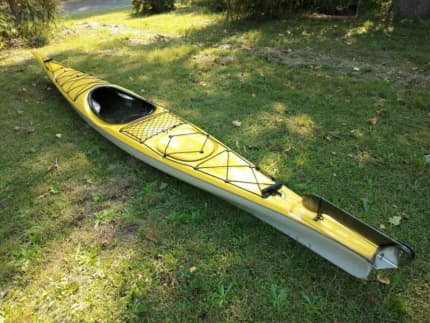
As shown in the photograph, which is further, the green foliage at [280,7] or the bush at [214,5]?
the bush at [214,5]

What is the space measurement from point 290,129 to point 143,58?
12.1 feet

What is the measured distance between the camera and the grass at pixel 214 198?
→ 2.04 metres

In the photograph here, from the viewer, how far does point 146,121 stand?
3.27 m

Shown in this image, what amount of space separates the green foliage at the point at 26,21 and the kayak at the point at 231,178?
419 cm

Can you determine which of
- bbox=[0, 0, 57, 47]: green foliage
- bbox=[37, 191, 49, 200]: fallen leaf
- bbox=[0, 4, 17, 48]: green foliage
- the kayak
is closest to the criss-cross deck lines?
the kayak

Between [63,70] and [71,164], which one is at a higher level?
[63,70]

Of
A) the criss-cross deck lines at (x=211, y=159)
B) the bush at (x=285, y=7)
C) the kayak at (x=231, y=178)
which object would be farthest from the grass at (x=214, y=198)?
the bush at (x=285, y=7)

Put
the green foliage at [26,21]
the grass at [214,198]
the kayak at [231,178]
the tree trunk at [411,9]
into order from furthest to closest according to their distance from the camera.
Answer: the green foliage at [26,21]
the tree trunk at [411,9]
the grass at [214,198]
the kayak at [231,178]

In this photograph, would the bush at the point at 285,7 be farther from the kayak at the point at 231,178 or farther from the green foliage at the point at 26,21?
the kayak at the point at 231,178

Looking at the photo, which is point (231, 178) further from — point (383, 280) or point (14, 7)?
point (14, 7)

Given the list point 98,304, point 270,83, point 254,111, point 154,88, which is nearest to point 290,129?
point 254,111

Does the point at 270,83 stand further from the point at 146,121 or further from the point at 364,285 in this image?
the point at 364,285

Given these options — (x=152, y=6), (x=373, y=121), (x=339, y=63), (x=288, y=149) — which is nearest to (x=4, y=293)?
(x=288, y=149)

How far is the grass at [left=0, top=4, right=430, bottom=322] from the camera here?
6.71ft
